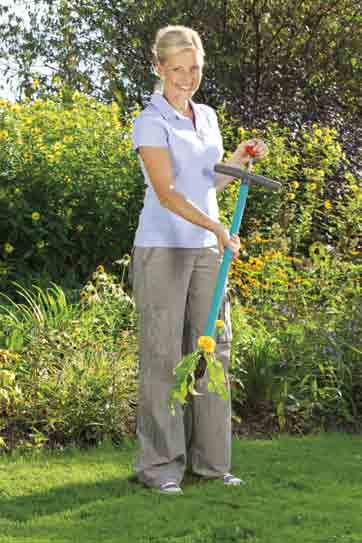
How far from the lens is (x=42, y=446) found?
4.88 m

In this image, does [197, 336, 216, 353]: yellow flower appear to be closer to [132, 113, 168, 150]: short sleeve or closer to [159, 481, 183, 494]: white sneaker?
[159, 481, 183, 494]: white sneaker

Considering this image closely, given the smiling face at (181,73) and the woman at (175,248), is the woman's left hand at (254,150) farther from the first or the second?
the smiling face at (181,73)

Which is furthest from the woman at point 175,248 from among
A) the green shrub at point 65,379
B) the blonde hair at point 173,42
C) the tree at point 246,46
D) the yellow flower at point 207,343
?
the tree at point 246,46

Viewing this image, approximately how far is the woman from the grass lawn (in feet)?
0.65

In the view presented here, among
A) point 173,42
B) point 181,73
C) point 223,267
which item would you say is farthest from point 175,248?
point 173,42

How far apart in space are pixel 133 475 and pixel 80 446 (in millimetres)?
656

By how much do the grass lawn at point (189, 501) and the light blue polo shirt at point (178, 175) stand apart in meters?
1.05

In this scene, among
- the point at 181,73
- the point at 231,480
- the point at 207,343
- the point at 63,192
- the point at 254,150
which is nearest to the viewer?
the point at 207,343

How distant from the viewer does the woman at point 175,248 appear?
12.8 ft

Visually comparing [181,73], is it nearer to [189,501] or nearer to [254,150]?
[254,150]

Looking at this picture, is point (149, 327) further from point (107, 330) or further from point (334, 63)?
point (334, 63)

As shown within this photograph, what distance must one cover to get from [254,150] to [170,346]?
871mm

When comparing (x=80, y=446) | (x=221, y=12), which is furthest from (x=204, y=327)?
(x=221, y=12)

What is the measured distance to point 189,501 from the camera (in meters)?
4.01
